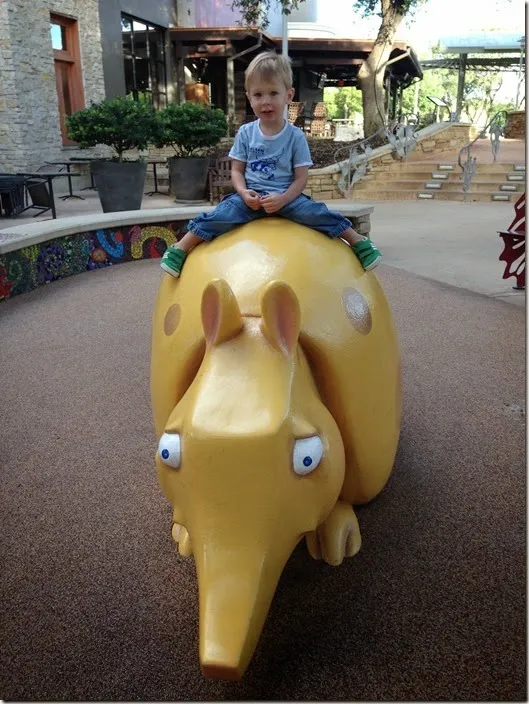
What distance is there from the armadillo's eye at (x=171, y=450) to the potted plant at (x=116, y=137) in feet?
30.7

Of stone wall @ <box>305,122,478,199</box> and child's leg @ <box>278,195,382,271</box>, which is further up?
stone wall @ <box>305,122,478,199</box>

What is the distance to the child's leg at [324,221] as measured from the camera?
8.45ft

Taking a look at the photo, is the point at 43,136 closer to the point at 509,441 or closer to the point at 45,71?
the point at 45,71

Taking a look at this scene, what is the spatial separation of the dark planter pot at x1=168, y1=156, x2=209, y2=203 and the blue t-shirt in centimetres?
1064

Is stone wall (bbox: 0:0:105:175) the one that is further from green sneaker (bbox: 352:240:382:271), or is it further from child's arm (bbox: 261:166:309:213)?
green sneaker (bbox: 352:240:382:271)

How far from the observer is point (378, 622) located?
7.02ft

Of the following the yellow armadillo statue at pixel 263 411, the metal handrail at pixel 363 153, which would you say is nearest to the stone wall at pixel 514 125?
the metal handrail at pixel 363 153

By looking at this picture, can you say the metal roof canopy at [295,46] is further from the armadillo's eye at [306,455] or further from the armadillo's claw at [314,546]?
the armadillo's eye at [306,455]

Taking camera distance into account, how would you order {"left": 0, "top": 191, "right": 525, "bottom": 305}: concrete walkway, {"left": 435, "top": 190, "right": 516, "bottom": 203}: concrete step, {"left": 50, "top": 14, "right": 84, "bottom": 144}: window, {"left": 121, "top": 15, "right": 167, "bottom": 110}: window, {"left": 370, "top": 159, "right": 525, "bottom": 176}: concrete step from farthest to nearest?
{"left": 121, "top": 15, "right": 167, "bottom": 110}: window → {"left": 370, "top": 159, "right": 525, "bottom": 176}: concrete step → {"left": 50, "top": 14, "right": 84, "bottom": 144}: window → {"left": 435, "top": 190, "right": 516, "bottom": 203}: concrete step → {"left": 0, "top": 191, "right": 525, "bottom": 305}: concrete walkway


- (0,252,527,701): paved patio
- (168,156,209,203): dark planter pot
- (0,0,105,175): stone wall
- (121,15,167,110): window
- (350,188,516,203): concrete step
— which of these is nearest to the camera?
(0,252,527,701): paved patio

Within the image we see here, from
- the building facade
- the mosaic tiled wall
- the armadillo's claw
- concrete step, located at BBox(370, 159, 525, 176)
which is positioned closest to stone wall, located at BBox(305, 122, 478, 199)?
concrete step, located at BBox(370, 159, 525, 176)

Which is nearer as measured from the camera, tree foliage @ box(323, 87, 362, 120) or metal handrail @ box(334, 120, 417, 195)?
metal handrail @ box(334, 120, 417, 195)

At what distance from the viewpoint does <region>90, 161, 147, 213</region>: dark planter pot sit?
33.7 feet

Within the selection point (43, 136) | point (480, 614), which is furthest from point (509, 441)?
point (43, 136)
